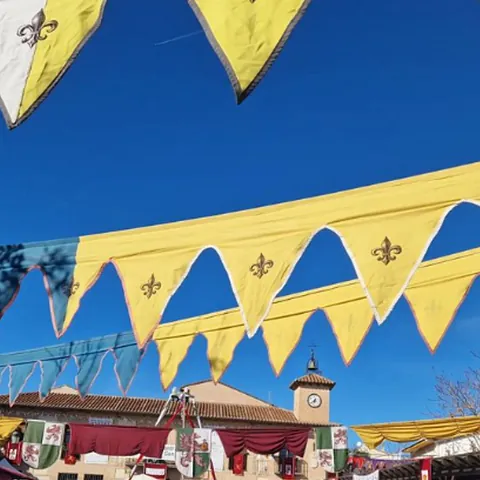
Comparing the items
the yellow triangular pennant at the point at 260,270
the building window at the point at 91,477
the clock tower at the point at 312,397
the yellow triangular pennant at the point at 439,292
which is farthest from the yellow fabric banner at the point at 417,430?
the clock tower at the point at 312,397

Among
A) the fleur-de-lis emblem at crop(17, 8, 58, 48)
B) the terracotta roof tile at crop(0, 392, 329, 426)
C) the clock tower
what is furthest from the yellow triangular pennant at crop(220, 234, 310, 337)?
the clock tower

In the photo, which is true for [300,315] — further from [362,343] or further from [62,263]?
[62,263]

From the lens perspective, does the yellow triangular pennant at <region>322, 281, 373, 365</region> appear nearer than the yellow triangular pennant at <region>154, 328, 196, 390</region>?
Yes

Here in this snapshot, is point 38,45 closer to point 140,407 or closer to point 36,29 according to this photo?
point 36,29

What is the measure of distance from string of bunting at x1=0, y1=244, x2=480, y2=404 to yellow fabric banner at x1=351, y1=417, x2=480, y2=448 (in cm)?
498

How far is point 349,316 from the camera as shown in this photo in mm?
5770

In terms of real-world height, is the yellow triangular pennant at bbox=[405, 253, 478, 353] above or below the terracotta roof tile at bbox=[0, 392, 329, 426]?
below

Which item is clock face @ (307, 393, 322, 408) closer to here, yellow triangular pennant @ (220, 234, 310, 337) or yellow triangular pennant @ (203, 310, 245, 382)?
yellow triangular pennant @ (203, 310, 245, 382)

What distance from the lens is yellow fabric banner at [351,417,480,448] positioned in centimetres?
1014

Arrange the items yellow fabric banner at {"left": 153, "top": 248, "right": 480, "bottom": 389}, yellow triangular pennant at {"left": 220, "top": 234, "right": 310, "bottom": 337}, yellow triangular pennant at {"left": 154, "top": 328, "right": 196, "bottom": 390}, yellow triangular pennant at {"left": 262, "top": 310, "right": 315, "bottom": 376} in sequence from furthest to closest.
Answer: yellow triangular pennant at {"left": 154, "top": 328, "right": 196, "bottom": 390}, yellow triangular pennant at {"left": 262, "top": 310, "right": 315, "bottom": 376}, yellow fabric banner at {"left": 153, "top": 248, "right": 480, "bottom": 389}, yellow triangular pennant at {"left": 220, "top": 234, "right": 310, "bottom": 337}

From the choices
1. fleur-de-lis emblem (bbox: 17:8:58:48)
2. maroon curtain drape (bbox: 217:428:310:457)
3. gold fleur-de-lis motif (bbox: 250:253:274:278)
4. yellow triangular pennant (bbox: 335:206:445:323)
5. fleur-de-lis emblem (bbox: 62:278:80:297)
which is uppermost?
maroon curtain drape (bbox: 217:428:310:457)

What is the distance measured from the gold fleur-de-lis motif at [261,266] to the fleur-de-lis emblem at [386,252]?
70 centimetres

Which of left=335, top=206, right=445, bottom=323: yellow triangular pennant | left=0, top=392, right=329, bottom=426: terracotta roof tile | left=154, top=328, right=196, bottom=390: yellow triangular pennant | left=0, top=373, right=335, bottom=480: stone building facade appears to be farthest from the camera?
left=0, top=392, right=329, bottom=426: terracotta roof tile

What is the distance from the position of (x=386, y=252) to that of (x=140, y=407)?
30.3 meters
